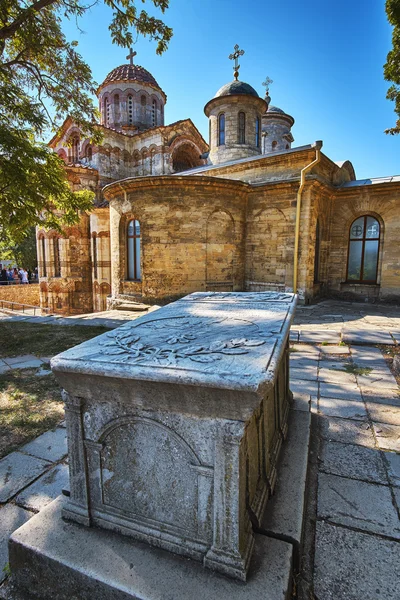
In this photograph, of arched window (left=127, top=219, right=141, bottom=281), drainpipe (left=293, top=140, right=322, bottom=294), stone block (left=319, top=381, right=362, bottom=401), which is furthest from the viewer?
arched window (left=127, top=219, right=141, bottom=281)

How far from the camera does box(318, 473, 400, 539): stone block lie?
1.84 metres

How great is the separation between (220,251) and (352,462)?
8.81 meters

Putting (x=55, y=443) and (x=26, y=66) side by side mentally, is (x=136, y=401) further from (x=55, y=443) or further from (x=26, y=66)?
(x=26, y=66)

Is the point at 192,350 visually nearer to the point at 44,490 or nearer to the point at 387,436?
the point at 44,490

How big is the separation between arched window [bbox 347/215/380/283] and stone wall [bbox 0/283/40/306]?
19744 mm

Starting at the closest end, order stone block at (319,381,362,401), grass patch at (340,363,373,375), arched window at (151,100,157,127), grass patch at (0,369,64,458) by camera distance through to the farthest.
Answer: grass patch at (0,369,64,458), stone block at (319,381,362,401), grass patch at (340,363,373,375), arched window at (151,100,157,127)

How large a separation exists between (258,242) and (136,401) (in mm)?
10304

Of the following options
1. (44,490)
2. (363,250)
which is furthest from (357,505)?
(363,250)

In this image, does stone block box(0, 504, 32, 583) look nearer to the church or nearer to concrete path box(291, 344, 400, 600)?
concrete path box(291, 344, 400, 600)

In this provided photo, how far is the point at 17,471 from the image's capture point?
7.71 ft

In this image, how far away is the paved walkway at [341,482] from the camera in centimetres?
154

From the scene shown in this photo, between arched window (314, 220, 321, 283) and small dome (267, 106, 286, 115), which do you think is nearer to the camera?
arched window (314, 220, 321, 283)

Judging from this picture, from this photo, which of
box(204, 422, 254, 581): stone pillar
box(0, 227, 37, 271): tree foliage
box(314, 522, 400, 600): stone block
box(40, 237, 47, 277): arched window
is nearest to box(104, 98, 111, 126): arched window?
box(40, 237, 47, 277): arched window

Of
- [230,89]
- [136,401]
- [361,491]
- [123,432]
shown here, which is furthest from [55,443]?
[230,89]
